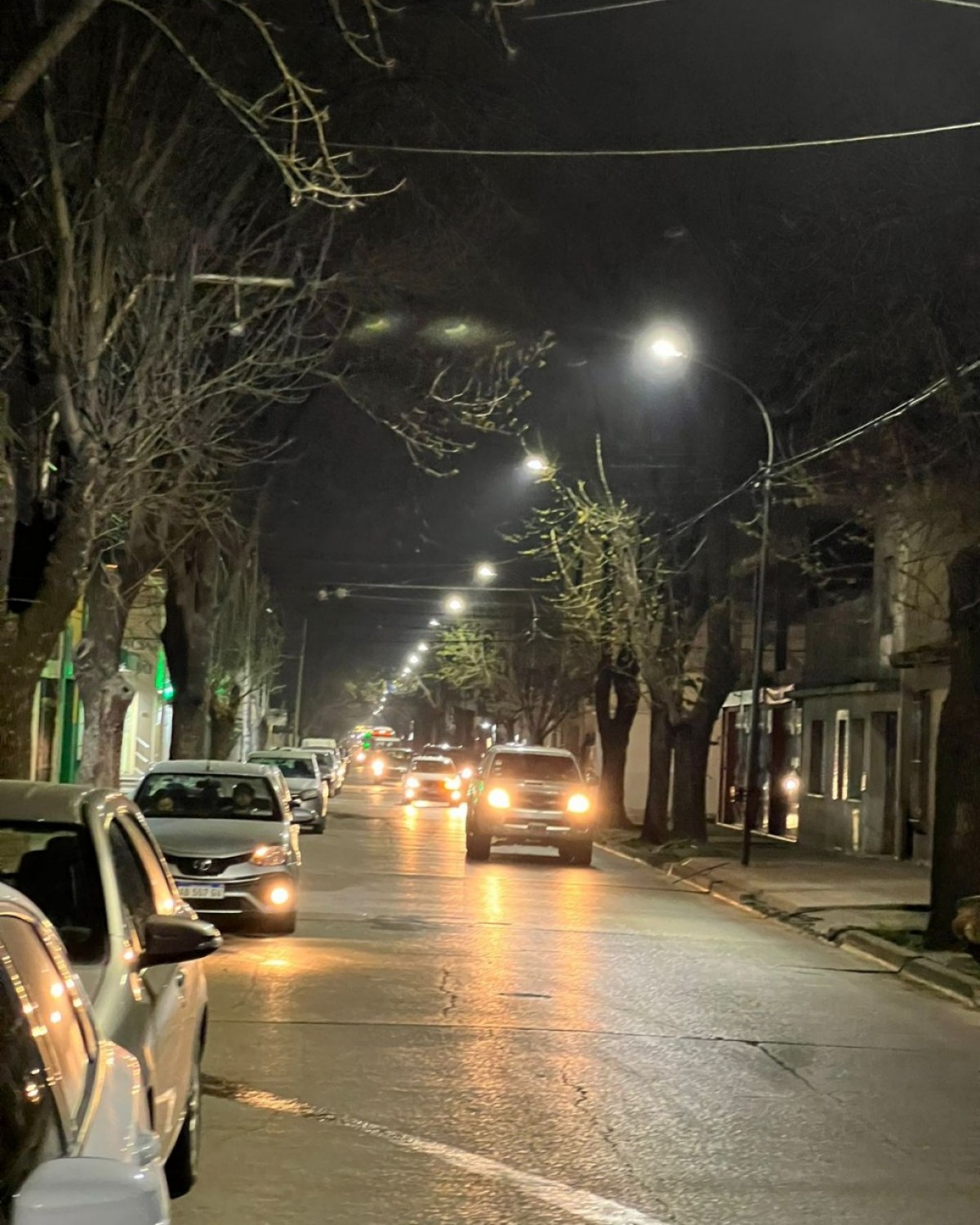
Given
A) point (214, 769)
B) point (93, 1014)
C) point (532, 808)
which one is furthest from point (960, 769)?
point (93, 1014)

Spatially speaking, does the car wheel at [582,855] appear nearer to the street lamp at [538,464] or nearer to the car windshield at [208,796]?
the street lamp at [538,464]

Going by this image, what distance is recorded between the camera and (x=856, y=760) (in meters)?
32.3

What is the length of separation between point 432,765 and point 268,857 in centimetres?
3429

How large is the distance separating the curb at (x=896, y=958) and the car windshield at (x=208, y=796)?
605 centimetres

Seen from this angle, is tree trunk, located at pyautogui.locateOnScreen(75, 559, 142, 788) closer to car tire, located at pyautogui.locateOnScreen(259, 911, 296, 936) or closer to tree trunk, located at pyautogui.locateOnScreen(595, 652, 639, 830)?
car tire, located at pyautogui.locateOnScreen(259, 911, 296, 936)

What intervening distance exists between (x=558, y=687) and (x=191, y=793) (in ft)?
127

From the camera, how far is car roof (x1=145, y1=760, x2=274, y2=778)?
16.6m

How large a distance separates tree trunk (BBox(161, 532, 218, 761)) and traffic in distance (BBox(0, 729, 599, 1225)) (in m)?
15.4

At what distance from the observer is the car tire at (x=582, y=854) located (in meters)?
26.8

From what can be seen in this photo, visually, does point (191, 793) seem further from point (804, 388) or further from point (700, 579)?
point (700, 579)

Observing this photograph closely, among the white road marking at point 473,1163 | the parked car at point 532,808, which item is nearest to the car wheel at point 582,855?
the parked car at point 532,808

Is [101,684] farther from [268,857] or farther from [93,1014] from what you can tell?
[93,1014]

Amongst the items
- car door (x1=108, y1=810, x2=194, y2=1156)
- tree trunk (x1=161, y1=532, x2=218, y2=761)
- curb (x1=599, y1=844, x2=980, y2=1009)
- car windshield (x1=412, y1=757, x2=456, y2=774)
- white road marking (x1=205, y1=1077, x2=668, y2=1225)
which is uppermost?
tree trunk (x1=161, y1=532, x2=218, y2=761)

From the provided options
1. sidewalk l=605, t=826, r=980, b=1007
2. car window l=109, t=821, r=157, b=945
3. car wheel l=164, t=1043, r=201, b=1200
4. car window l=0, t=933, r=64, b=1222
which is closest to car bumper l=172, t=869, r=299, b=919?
sidewalk l=605, t=826, r=980, b=1007
